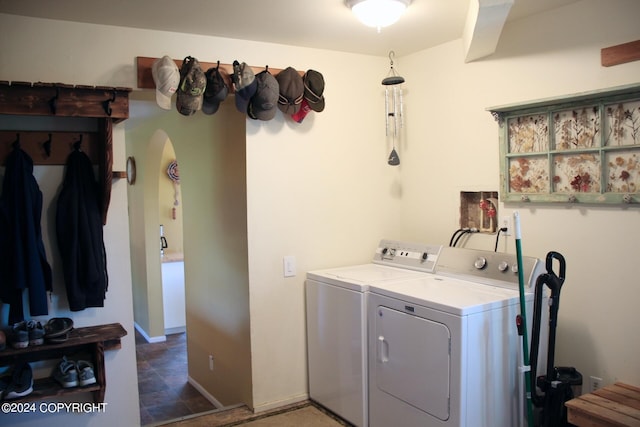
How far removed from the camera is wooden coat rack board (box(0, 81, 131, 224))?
246cm

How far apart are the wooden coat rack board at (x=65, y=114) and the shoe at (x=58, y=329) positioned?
56cm

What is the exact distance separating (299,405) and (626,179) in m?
2.31

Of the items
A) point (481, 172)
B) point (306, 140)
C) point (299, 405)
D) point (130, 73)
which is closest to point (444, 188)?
point (481, 172)

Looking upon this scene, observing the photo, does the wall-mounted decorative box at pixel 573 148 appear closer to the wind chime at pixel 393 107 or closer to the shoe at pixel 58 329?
the wind chime at pixel 393 107

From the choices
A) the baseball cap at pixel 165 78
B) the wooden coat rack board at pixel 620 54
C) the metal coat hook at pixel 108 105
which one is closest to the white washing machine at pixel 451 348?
the wooden coat rack board at pixel 620 54

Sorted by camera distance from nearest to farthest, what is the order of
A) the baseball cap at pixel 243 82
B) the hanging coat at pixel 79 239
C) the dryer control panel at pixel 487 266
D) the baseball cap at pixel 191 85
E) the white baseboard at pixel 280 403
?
the dryer control panel at pixel 487 266
the hanging coat at pixel 79 239
the baseball cap at pixel 191 85
the baseball cap at pixel 243 82
the white baseboard at pixel 280 403

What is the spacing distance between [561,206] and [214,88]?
6.61 ft

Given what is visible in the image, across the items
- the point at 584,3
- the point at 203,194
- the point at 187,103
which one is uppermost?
the point at 584,3

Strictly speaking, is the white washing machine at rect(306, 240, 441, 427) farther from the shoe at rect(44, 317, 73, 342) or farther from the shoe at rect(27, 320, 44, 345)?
the shoe at rect(27, 320, 44, 345)

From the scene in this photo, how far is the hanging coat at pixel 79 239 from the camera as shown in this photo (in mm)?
2598

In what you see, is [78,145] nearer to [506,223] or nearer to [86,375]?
[86,375]

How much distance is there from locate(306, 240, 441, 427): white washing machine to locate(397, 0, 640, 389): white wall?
34 centimetres

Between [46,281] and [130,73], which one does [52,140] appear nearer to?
[130,73]

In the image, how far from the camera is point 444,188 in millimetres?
3334
